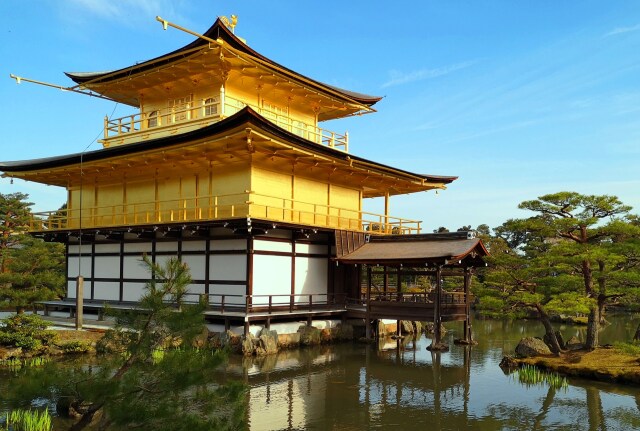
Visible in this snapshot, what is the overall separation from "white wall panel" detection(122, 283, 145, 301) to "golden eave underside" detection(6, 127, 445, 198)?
15.8 feet

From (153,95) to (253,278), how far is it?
37.1 feet

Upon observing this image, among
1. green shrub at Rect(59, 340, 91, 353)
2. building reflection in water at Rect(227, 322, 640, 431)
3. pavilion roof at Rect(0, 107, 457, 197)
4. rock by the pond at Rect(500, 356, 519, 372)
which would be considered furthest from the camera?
pavilion roof at Rect(0, 107, 457, 197)

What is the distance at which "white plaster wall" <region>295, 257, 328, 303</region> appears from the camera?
2298 centimetres

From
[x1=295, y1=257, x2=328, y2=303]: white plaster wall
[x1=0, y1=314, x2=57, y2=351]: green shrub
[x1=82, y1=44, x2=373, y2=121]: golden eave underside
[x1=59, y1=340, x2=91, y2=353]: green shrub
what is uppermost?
[x1=82, y1=44, x2=373, y2=121]: golden eave underside

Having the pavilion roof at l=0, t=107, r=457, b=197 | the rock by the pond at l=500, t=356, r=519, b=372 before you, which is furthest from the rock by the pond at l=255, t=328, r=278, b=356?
the rock by the pond at l=500, t=356, r=519, b=372

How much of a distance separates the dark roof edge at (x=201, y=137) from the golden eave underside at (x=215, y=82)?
12.0ft

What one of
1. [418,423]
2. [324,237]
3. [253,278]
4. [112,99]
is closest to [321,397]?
[418,423]

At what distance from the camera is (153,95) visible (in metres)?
26.6

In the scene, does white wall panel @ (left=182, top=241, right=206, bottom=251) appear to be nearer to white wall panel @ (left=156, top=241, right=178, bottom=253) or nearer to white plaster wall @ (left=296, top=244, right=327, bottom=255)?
white wall panel @ (left=156, top=241, right=178, bottom=253)

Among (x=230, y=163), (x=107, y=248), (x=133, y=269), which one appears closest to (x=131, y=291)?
(x=133, y=269)

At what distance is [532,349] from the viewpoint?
18578 mm

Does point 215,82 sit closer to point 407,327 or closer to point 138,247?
point 138,247

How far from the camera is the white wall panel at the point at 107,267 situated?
83.4 feet

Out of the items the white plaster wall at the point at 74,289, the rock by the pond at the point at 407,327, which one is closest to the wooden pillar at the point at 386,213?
the rock by the pond at the point at 407,327
